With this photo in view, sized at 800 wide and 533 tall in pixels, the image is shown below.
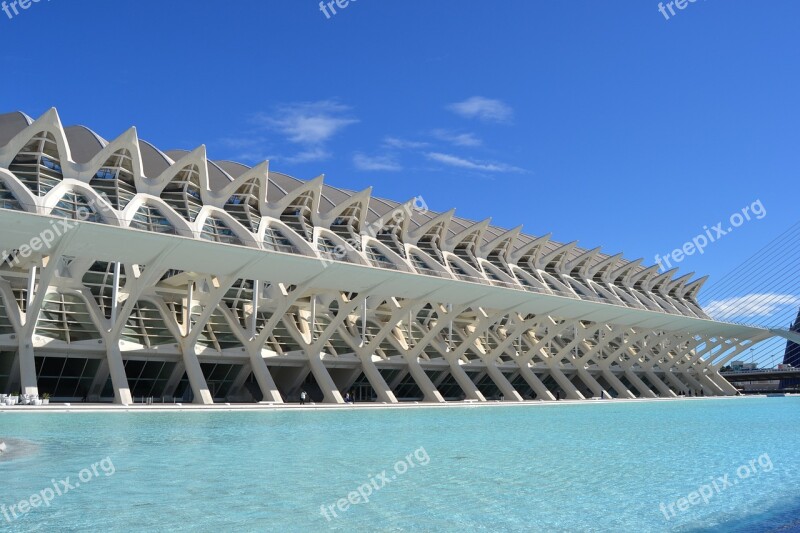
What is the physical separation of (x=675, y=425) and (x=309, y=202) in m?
23.8

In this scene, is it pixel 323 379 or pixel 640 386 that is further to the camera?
pixel 640 386

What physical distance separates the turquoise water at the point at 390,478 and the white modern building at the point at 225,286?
381 inches

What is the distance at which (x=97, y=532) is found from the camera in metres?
7.02

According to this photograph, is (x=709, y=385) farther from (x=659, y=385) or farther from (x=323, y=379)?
(x=323, y=379)

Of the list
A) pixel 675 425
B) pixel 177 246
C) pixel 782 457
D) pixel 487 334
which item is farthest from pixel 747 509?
pixel 487 334

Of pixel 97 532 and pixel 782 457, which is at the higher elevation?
pixel 97 532

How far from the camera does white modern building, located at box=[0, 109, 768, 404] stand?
27812 millimetres

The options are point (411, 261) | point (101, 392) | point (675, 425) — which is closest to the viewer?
point (675, 425)

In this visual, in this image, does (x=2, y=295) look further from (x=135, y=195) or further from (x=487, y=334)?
(x=487, y=334)

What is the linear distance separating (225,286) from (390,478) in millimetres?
19831

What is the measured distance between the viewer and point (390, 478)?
10430 mm

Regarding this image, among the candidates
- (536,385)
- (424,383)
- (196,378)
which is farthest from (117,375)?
(536,385)

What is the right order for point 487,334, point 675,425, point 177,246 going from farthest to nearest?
point 487,334 → point 177,246 → point 675,425

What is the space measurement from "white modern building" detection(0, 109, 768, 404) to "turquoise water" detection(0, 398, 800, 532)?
9686 millimetres
